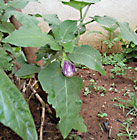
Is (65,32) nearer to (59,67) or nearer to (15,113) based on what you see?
(59,67)

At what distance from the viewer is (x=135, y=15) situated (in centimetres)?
244

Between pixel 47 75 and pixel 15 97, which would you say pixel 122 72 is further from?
pixel 15 97

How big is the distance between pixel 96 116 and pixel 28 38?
3.22 feet

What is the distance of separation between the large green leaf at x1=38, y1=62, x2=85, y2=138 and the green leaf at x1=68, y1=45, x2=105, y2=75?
7 centimetres

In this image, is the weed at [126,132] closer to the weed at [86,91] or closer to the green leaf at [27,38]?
the weed at [86,91]

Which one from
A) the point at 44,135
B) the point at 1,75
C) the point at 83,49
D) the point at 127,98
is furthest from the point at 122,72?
the point at 1,75

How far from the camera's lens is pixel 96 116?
52.8 inches

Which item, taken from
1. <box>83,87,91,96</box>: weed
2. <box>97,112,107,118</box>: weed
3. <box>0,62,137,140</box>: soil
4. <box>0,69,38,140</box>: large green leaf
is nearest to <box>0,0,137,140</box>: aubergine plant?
<box>0,69,38,140</box>: large green leaf

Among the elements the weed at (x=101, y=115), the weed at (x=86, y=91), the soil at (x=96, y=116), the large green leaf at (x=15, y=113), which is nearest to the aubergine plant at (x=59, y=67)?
the large green leaf at (x=15, y=113)

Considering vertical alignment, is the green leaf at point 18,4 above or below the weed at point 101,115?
above

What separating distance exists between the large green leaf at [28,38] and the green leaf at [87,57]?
0.08m

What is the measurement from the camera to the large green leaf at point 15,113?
13.6 inches

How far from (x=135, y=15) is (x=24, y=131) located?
2435mm

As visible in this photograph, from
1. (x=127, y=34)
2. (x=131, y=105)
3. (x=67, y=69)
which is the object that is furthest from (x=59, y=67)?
(x=131, y=105)
